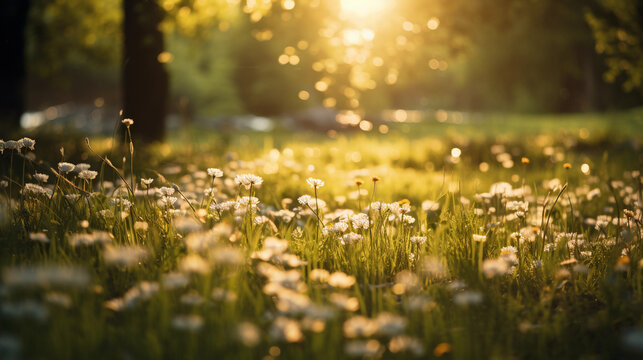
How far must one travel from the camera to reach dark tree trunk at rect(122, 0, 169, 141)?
8398 mm

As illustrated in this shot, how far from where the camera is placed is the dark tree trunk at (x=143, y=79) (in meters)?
8.40

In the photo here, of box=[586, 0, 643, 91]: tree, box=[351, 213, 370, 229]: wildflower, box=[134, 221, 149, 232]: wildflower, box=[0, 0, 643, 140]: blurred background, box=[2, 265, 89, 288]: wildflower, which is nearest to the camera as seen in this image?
box=[2, 265, 89, 288]: wildflower

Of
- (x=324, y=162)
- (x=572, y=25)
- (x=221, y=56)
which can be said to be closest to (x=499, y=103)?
(x=572, y=25)

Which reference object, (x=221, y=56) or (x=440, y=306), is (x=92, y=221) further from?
(x=221, y=56)

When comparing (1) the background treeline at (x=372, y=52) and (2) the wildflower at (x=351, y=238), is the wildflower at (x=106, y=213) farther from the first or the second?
(1) the background treeline at (x=372, y=52)

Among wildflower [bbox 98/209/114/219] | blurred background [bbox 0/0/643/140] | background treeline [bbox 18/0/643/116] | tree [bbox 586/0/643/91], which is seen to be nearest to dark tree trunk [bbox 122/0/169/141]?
blurred background [bbox 0/0/643/140]

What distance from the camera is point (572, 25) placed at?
32.8 m

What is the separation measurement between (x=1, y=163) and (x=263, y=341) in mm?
4615

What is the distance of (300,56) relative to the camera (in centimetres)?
636

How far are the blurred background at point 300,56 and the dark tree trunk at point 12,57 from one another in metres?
0.02

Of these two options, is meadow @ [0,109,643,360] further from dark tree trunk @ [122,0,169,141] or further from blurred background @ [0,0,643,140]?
Result: dark tree trunk @ [122,0,169,141]

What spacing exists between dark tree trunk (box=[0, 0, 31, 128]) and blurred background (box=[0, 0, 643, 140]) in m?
0.02

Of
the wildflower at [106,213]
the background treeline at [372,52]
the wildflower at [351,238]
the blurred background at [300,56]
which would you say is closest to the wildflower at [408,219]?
the wildflower at [351,238]

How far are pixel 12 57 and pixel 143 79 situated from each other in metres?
3.70
